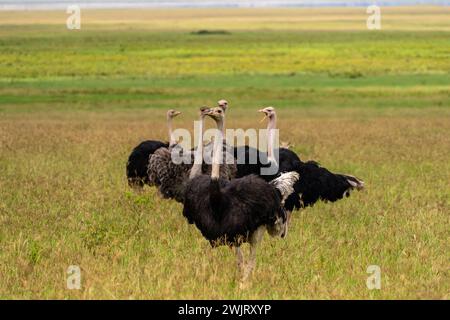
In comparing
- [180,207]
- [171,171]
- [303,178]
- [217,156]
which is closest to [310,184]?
[303,178]

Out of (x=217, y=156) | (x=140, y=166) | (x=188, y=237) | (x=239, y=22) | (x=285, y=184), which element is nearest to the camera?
(x=217, y=156)

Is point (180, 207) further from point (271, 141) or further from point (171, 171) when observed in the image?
point (271, 141)

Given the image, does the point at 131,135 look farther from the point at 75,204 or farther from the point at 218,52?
the point at 218,52

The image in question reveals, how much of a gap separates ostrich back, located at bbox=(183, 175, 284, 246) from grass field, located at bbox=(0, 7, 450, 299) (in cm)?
30

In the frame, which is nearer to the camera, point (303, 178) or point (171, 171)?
point (303, 178)

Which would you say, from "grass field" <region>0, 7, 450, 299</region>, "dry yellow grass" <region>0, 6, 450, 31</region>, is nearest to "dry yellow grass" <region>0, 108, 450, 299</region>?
"grass field" <region>0, 7, 450, 299</region>

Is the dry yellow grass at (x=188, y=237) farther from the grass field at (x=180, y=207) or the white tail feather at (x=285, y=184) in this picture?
the white tail feather at (x=285, y=184)

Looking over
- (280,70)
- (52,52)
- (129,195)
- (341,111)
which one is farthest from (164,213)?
(52,52)

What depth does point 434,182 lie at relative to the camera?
15414 mm

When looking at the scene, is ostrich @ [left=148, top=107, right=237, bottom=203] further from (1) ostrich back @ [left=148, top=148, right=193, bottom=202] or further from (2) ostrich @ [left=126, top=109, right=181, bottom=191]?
(2) ostrich @ [left=126, top=109, right=181, bottom=191]

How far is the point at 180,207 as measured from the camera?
1270cm

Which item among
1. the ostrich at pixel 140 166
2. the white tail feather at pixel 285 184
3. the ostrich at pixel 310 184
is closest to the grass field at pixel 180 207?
the ostrich at pixel 310 184

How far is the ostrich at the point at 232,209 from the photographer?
357 inches

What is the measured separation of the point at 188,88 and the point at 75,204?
3203cm
